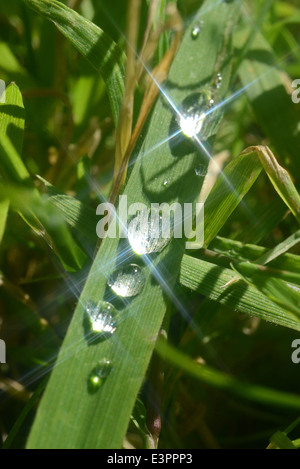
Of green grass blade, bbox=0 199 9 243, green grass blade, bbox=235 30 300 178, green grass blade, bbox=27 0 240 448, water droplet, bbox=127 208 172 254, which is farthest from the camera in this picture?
green grass blade, bbox=235 30 300 178

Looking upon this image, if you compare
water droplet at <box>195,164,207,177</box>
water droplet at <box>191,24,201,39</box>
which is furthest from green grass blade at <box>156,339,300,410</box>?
water droplet at <box>191,24,201,39</box>

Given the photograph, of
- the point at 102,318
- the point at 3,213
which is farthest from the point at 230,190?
the point at 3,213

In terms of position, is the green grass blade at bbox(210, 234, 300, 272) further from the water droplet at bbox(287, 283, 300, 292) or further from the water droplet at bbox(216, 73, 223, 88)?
the water droplet at bbox(216, 73, 223, 88)

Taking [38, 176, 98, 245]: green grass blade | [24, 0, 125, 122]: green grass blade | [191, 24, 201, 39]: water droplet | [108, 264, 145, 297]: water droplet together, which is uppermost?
[191, 24, 201, 39]: water droplet

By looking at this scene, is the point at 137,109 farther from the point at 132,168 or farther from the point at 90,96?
the point at 90,96

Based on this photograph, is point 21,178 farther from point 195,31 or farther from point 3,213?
point 195,31

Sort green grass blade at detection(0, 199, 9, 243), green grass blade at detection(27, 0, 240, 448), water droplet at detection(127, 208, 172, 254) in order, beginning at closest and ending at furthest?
1. green grass blade at detection(27, 0, 240, 448)
2. water droplet at detection(127, 208, 172, 254)
3. green grass blade at detection(0, 199, 9, 243)

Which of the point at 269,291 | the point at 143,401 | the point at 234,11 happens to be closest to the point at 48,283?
the point at 143,401
